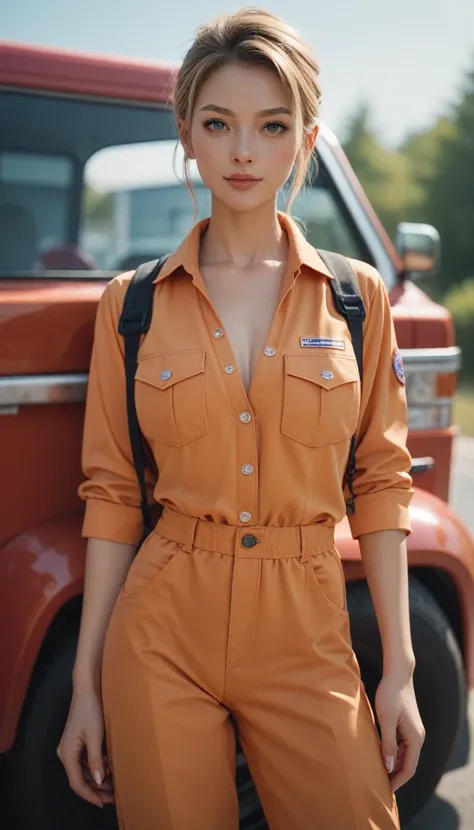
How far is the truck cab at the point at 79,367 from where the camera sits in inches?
92.9

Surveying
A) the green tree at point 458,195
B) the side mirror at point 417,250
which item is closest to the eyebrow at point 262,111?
the side mirror at point 417,250

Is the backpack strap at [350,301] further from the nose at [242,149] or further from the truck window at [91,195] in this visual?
the truck window at [91,195]

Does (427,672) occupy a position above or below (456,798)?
above

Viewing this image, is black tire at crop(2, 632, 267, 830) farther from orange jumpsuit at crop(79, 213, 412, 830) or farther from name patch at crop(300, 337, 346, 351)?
name patch at crop(300, 337, 346, 351)

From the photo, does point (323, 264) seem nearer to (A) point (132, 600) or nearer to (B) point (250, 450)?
(B) point (250, 450)

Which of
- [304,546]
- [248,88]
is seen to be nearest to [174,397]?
[304,546]

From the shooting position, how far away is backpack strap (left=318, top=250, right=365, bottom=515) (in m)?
2.08

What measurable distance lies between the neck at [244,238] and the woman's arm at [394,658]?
67cm

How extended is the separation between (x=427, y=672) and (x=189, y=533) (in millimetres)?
1029

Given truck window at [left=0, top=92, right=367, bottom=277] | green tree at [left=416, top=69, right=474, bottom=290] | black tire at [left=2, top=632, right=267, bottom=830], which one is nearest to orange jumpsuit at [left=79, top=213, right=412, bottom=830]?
black tire at [left=2, top=632, right=267, bottom=830]

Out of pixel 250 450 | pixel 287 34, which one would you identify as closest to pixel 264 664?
pixel 250 450

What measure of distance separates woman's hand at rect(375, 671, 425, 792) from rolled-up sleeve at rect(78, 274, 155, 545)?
2.08 feet

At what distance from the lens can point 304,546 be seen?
198 cm

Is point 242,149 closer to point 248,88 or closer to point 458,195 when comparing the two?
point 248,88
